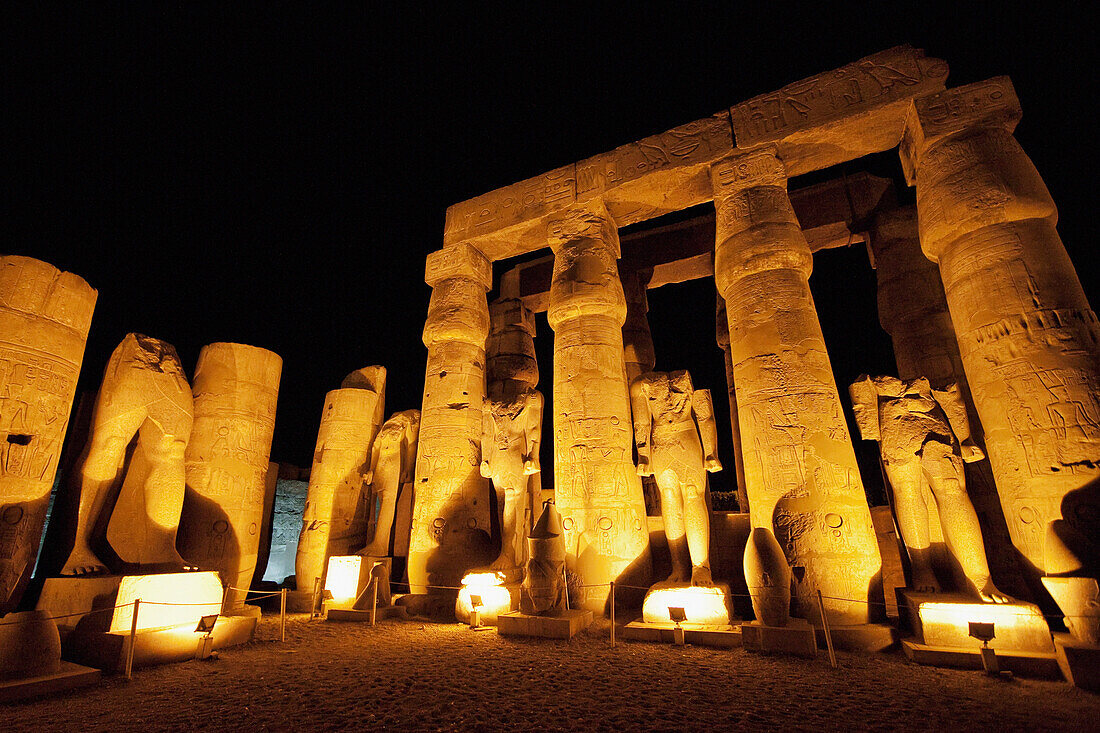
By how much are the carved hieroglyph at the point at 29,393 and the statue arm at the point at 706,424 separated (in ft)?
22.3

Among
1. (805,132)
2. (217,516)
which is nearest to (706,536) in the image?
(805,132)

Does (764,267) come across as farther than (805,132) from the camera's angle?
No

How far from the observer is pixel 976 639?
434 cm

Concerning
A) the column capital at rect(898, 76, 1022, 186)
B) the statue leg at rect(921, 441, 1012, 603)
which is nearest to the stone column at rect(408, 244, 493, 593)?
the statue leg at rect(921, 441, 1012, 603)

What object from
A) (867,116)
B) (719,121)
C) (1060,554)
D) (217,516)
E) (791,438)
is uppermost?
(719,121)

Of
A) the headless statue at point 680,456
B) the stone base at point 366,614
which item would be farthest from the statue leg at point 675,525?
the stone base at point 366,614

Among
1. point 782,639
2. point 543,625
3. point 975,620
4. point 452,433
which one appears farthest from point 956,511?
point 452,433

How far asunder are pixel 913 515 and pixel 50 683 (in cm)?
737

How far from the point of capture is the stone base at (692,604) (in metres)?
5.41

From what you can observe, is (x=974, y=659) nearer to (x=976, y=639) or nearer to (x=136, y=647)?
(x=976, y=639)

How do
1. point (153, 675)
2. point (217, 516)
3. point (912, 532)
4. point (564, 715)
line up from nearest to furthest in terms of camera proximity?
point (564, 715)
point (153, 675)
point (912, 532)
point (217, 516)

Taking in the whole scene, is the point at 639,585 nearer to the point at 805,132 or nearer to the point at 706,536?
the point at 706,536

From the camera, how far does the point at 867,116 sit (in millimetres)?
7230

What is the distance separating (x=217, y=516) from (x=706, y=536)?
6524mm
